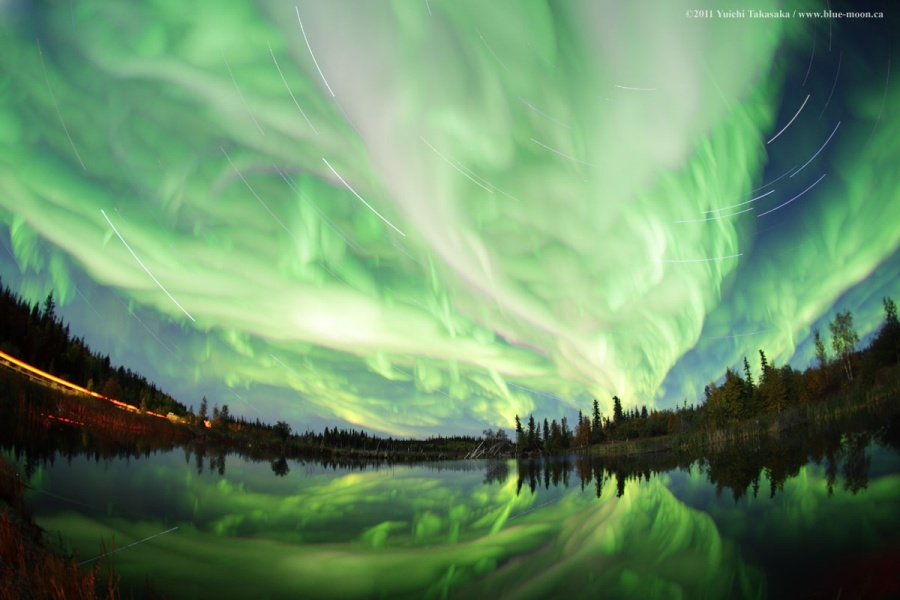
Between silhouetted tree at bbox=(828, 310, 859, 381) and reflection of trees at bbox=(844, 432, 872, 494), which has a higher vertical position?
silhouetted tree at bbox=(828, 310, 859, 381)

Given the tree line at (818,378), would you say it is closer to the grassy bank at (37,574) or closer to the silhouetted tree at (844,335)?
the silhouetted tree at (844,335)

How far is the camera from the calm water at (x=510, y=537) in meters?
9.68

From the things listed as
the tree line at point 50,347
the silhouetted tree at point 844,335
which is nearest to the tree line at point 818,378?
the silhouetted tree at point 844,335

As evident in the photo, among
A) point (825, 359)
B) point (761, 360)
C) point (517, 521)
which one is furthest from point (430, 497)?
point (761, 360)

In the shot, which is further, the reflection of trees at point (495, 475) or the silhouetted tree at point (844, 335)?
the silhouetted tree at point (844, 335)

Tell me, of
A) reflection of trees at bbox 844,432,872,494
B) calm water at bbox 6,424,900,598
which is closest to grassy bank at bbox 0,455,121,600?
calm water at bbox 6,424,900,598

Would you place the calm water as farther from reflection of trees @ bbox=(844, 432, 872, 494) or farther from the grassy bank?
the grassy bank

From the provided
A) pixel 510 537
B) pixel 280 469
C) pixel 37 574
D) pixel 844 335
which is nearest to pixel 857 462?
pixel 510 537

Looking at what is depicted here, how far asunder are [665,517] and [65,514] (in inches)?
786

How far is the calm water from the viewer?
968 centimetres

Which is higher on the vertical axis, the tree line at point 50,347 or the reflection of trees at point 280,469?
the tree line at point 50,347

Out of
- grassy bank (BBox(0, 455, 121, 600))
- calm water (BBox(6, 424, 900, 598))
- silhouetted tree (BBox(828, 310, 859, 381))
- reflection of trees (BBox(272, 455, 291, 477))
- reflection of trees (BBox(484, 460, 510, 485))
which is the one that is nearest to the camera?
grassy bank (BBox(0, 455, 121, 600))

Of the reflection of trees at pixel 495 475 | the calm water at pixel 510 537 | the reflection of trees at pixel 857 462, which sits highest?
the reflection of trees at pixel 857 462

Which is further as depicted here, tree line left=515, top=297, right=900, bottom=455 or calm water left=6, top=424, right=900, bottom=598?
tree line left=515, top=297, right=900, bottom=455
